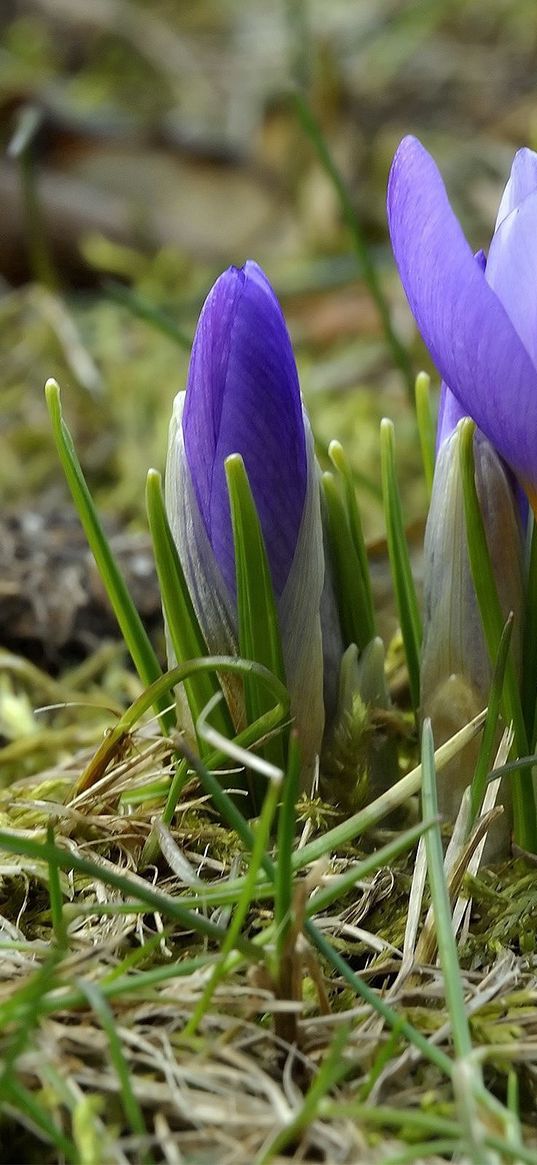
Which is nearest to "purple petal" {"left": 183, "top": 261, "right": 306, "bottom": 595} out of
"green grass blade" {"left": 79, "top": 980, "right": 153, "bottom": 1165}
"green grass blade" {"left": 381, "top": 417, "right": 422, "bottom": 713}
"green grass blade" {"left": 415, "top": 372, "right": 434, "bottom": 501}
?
"green grass blade" {"left": 381, "top": 417, "right": 422, "bottom": 713}

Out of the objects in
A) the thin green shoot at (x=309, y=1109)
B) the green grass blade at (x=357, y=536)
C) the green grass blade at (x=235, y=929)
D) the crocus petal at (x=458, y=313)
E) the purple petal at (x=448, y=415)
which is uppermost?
the crocus petal at (x=458, y=313)

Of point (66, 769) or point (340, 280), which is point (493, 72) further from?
point (66, 769)

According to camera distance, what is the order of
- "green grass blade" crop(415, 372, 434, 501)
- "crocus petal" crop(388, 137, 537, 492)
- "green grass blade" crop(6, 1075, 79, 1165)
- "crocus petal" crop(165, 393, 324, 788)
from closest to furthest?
"green grass blade" crop(6, 1075, 79, 1165), "crocus petal" crop(388, 137, 537, 492), "crocus petal" crop(165, 393, 324, 788), "green grass blade" crop(415, 372, 434, 501)

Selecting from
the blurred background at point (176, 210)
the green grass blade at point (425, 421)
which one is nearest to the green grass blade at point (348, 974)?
the green grass blade at point (425, 421)

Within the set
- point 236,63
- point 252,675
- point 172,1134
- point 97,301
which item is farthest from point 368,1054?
point 236,63

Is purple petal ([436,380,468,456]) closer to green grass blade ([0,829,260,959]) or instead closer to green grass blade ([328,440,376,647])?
green grass blade ([328,440,376,647])

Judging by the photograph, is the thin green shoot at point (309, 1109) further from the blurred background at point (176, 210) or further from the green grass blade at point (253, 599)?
the blurred background at point (176, 210)

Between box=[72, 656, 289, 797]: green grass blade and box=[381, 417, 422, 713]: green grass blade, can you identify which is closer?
box=[72, 656, 289, 797]: green grass blade
